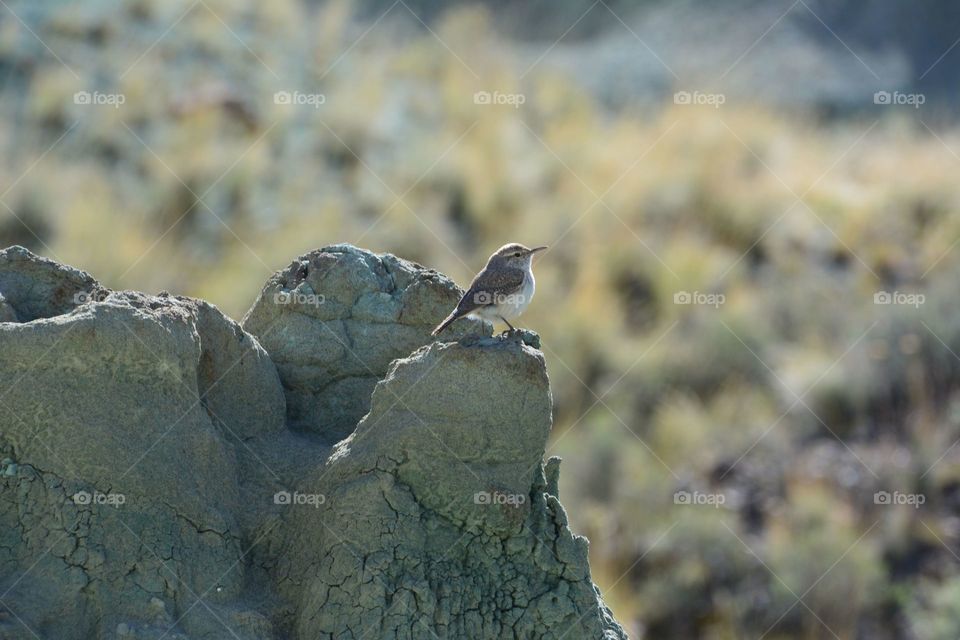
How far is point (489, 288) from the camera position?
283 inches

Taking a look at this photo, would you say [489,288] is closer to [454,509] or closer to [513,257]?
[513,257]

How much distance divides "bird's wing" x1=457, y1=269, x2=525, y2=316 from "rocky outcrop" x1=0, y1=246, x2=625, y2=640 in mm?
642

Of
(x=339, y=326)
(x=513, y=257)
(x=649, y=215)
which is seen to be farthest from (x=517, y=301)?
(x=649, y=215)

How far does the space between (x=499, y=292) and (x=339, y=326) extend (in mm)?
779

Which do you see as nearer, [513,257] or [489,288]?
[489,288]

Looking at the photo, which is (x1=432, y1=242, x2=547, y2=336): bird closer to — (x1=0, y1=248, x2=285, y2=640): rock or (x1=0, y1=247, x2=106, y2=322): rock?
(x1=0, y1=248, x2=285, y2=640): rock

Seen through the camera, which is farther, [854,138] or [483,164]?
[854,138]

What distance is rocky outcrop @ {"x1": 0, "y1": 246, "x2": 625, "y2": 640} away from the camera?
5.89 metres

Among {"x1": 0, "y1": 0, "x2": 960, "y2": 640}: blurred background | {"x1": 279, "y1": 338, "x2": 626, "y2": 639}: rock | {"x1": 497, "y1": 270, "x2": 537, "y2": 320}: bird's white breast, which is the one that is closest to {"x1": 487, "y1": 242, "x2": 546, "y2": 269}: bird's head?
{"x1": 497, "y1": 270, "x2": 537, "y2": 320}: bird's white breast

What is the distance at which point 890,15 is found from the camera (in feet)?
101

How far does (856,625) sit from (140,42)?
16.4 m

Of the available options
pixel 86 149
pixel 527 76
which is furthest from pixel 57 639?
pixel 527 76

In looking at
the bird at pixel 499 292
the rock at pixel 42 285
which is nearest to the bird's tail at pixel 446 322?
the bird at pixel 499 292

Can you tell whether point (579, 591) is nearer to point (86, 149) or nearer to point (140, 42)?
point (86, 149)
